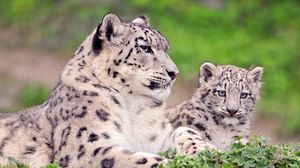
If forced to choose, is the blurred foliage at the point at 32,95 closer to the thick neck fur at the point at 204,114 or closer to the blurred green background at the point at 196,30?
the blurred green background at the point at 196,30

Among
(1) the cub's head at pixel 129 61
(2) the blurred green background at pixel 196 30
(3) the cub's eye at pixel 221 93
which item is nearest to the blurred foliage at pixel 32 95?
(2) the blurred green background at pixel 196 30

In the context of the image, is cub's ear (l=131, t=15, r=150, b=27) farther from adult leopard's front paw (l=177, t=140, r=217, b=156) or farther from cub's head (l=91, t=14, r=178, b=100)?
adult leopard's front paw (l=177, t=140, r=217, b=156)

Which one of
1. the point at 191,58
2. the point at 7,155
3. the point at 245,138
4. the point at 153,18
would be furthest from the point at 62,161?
the point at 153,18

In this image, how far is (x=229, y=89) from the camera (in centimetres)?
1462

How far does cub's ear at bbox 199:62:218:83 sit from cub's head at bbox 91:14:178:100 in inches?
77.8

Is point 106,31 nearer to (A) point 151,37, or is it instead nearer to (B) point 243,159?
(A) point 151,37

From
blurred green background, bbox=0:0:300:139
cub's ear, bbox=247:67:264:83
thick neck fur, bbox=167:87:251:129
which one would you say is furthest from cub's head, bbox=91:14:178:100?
blurred green background, bbox=0:0:300:139

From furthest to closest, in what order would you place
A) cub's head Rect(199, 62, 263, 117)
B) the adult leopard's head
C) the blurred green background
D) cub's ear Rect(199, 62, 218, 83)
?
the blurred green background
cub's ear Rect(199, 62, 218, 83)
cub's head Rect(199, 62, 263, 117)
the adult leopard's head

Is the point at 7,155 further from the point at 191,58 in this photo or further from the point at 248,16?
the point at 248,16

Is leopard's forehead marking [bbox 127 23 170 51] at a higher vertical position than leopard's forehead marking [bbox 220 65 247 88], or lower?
lower

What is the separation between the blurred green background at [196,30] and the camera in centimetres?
2558

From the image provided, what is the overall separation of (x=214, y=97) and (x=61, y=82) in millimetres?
2465

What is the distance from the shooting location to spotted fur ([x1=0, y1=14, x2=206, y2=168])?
1252cm

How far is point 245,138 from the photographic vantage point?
47.2 ft
